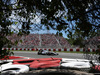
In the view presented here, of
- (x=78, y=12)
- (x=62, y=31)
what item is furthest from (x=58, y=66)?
(x=78, y=12)

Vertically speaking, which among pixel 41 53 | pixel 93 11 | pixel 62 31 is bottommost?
pixel 41 53

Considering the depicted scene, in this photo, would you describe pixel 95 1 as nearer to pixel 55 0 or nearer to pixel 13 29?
pixel 55 0

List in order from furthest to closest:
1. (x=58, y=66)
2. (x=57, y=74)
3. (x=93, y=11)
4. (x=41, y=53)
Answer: (x=41, y=53) < (x=58, y=66) < (x=93, y=11) < (x=57, y=74)

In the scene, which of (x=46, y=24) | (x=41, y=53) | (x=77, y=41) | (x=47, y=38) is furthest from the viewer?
(x=47, y=38)

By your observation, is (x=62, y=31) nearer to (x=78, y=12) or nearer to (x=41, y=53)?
(x=78, y=12)

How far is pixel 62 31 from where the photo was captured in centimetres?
414

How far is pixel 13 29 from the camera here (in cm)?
391

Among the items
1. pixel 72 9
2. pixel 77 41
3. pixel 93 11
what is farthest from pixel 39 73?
pixel 93 11

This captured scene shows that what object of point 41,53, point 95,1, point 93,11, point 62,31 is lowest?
point 41,53

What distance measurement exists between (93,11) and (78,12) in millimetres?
440

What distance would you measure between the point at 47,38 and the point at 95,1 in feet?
104

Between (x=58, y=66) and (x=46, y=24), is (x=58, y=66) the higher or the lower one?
the lower one

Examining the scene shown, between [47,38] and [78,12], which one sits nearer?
[78,12]

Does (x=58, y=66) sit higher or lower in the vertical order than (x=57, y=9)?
lower
